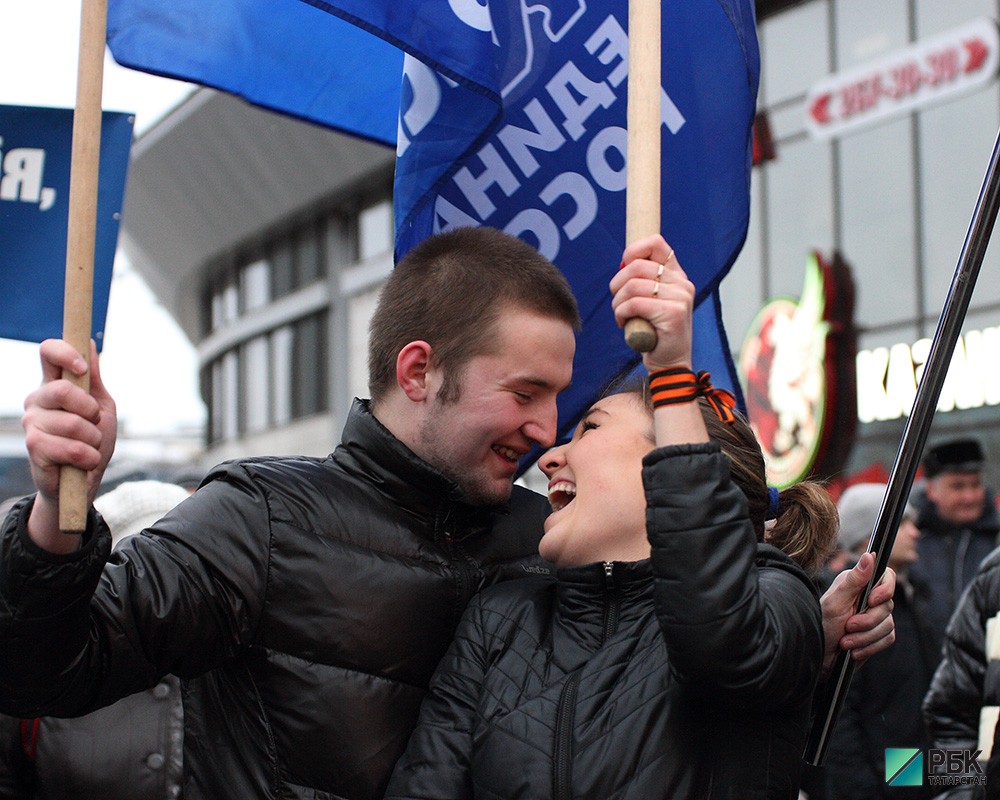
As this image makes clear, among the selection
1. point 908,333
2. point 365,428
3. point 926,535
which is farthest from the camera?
point 908,333

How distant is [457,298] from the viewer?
246cm

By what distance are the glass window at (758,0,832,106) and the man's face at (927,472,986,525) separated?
1020cm

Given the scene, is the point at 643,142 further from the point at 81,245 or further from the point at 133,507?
the point at 133,507

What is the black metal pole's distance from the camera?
210cm

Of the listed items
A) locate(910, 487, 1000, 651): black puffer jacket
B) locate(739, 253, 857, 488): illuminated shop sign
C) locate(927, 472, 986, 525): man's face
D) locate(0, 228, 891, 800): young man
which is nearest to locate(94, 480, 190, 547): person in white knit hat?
locate(0, 228, 891, 800): young man

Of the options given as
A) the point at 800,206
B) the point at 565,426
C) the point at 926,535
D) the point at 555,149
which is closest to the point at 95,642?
the point at 565,426

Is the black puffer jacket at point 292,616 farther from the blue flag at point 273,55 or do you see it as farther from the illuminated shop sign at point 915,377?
the illuminated shop sign at point 915,377

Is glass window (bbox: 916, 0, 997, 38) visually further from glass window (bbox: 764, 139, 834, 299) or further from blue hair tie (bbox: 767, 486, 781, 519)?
blue hair tie (bbox: 767, 486, 781, 519)

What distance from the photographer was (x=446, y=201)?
3.04m

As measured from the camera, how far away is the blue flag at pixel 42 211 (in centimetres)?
251

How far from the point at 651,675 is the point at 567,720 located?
140mm

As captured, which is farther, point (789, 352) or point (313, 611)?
point (789, 352)

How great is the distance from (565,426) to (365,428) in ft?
2.38

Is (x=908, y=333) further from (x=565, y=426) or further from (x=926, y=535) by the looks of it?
(x=565, y=426)
